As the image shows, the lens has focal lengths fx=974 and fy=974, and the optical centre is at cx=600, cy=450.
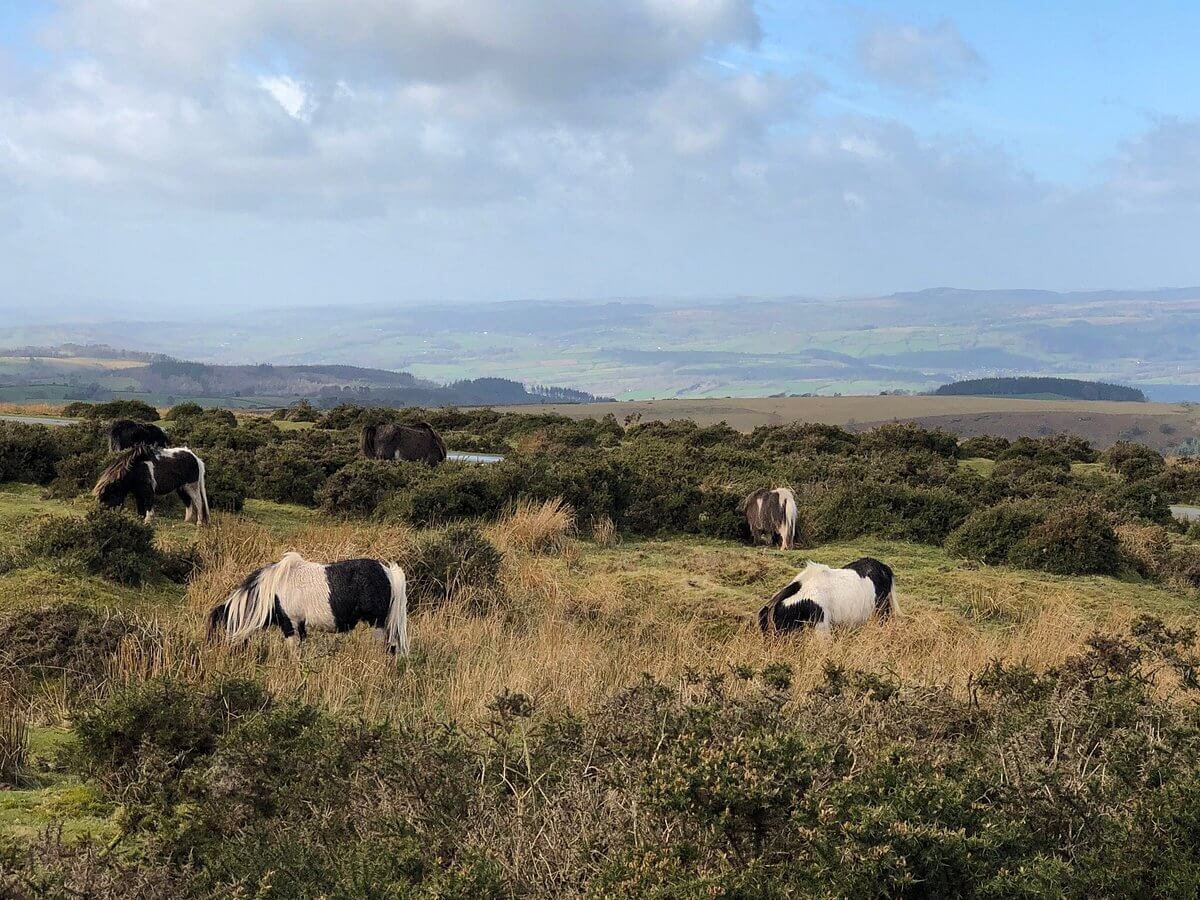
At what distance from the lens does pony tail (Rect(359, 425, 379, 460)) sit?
20469 mm

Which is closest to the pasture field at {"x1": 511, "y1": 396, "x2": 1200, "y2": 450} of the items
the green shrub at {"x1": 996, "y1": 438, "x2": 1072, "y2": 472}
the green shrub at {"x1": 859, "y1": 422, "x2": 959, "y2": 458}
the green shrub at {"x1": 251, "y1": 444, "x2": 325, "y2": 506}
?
the green shrub at {"x1": 859, "y1": 422, "x2": 959, "y2": 458}

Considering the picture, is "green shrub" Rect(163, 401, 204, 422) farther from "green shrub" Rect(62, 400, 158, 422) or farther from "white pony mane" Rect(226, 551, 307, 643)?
"white pony mane" Rect(226, 551, 307, 643)

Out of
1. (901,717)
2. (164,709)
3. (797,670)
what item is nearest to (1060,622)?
(797,670)

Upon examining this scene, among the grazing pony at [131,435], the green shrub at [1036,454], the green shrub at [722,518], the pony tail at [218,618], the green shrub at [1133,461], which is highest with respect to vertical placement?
the grazing pony at [131,435]

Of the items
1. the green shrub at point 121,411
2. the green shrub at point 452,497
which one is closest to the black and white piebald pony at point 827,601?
the green shrub at point 452,497

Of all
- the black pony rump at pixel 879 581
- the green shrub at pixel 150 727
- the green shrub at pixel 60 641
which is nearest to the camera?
the green shrub at pixel 150 727

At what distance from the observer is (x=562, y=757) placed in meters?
4.49

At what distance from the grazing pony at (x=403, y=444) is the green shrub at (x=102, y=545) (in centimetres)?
981

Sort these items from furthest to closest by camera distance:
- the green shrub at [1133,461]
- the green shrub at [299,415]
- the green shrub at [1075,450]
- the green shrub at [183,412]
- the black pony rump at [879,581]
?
the green shrub at [299,415] < the green shrub at [183,412] < the green shrub at [1075,450] < the green shrub at [1133,461] < the black pony rump at [879,581]

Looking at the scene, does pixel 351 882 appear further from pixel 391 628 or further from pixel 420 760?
pixel 391 628

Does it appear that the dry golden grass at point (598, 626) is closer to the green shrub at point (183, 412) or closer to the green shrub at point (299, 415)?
the green shrub at point (183, 412)

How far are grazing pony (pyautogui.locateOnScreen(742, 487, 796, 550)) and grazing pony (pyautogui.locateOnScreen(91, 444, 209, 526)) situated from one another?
7.76m

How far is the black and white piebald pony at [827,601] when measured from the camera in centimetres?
941

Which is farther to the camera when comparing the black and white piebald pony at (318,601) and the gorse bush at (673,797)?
the black and white piebald pony at (318,601)
